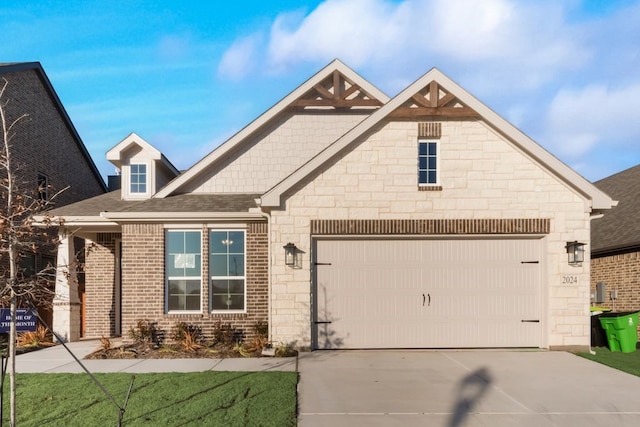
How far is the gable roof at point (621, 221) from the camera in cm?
1303

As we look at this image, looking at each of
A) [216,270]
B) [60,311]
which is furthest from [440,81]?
[60,311]

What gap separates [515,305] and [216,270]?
23.3 ft

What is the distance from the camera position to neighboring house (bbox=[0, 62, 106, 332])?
1562 cm

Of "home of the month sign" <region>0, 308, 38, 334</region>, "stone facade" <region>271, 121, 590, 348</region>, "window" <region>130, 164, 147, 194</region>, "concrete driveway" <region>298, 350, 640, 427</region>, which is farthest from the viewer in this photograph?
"window" <region>130, 164, 147, 194</region>

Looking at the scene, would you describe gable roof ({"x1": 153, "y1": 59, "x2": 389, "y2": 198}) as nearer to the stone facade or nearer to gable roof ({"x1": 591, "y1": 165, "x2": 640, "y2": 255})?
the stone facade

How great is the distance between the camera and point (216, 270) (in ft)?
37.4

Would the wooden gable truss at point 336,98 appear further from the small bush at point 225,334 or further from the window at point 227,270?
the small bush at point 225,334

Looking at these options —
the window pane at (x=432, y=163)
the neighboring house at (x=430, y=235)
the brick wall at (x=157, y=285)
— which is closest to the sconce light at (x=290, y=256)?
the neighboring house at (x=430, y=235)

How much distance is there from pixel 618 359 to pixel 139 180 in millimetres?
13061

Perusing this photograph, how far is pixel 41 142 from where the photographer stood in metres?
17.3

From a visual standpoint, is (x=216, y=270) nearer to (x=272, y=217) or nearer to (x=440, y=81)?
(x=272, y=217)

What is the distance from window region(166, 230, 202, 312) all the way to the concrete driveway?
3.28 meters

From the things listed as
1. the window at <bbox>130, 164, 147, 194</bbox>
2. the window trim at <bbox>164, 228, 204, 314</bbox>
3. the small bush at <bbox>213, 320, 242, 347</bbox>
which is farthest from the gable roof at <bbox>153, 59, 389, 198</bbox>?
the small bush at <bbox>213, 320, 242, 347</bbox>

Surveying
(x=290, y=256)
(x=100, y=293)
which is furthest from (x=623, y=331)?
(x=100, y=293)
